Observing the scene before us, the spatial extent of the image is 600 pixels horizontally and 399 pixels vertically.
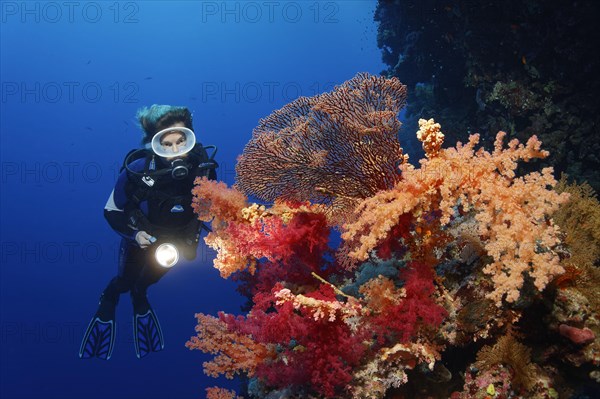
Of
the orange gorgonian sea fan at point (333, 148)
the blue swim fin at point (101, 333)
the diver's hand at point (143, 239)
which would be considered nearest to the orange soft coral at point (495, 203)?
the orange gorgonian sea fan at point (333, 148)

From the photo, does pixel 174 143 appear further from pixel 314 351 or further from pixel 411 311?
pixel 411 311

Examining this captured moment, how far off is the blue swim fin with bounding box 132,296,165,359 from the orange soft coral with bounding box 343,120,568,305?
306 inches

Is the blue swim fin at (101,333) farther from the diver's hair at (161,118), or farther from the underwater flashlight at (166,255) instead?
the diver's hair at (161,118)

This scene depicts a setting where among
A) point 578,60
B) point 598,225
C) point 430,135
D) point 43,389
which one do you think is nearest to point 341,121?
point 430,135

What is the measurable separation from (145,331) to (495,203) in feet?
29.2

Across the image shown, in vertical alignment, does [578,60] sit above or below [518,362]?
above

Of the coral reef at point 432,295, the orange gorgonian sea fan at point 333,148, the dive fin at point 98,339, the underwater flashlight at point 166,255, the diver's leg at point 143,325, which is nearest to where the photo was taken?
the coral reef at point 432,295

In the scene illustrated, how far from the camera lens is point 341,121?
3.51m

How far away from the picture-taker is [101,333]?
9.02 meters

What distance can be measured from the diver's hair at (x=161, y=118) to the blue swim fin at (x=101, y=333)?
462cm

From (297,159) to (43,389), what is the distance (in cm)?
4050

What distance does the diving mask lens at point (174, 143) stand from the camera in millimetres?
6297

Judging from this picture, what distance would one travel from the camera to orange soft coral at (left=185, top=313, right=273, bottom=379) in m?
3.79

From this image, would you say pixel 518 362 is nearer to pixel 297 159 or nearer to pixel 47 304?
pixel 297 159
